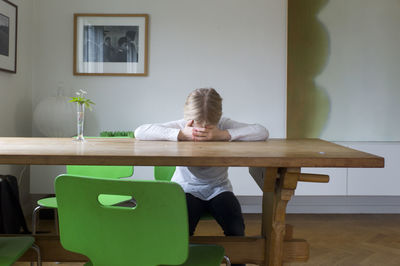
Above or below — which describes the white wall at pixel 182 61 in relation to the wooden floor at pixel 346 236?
above

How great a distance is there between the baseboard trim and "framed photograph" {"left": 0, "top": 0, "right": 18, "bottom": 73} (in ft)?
7.90

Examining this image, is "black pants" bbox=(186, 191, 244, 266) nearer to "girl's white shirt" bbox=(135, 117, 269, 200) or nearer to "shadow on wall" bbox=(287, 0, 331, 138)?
"girl's white shirt" bbox=(135, 117, 269, 200)

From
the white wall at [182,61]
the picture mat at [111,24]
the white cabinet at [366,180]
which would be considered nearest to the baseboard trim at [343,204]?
the white cabinet at [366,180]

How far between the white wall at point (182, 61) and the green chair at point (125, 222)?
277 cm

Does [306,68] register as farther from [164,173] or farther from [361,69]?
[164,173]

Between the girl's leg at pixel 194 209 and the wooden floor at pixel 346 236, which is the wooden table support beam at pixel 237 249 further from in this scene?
the wooden floor at pixel 346 236

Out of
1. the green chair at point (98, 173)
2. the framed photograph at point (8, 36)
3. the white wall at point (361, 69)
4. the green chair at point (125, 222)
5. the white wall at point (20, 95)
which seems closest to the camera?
the green chair at point (125, 222)

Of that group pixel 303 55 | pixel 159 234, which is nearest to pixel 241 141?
pixel 159 234

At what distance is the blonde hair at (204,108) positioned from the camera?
1.94 meters

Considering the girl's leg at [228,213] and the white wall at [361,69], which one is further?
the white wall at [361,69]

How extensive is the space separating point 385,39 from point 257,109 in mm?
1422

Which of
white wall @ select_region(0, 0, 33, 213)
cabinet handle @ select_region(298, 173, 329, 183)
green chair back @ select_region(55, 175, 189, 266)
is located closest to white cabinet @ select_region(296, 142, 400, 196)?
cabinet handle @ select_region(298, 173, 329, 183)

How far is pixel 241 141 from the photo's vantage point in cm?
194

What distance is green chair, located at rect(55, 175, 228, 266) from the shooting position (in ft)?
3.42
